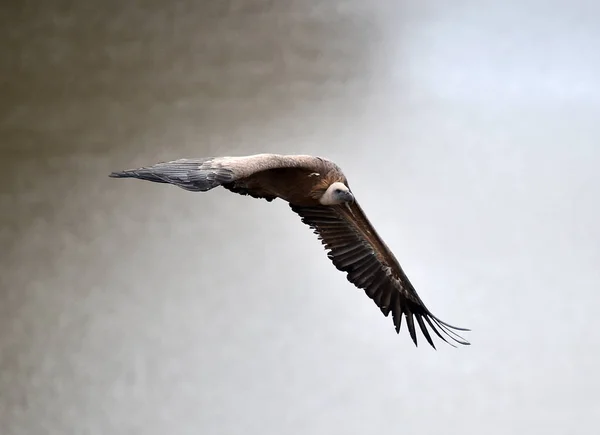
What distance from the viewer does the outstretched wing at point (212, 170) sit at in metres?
1.37

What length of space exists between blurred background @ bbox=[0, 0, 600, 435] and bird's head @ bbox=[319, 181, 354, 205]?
158 centimetres

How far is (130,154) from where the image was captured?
3525 millimetres

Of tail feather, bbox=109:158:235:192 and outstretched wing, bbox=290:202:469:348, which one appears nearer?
tail feather, bbox=109:158:235:192

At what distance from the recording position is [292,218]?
3.45m

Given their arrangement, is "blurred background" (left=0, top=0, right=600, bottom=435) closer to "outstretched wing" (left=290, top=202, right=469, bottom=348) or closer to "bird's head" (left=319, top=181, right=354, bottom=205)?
"outstretched wing" (left=290, top=202, right=469, bottom=348)

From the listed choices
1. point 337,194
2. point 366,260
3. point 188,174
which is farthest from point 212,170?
point 366,260

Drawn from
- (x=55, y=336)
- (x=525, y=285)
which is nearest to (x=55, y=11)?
(x=55, y=336)

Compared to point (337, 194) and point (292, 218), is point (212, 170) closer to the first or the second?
point (337, 194)

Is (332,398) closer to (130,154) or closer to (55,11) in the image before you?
(130,154)

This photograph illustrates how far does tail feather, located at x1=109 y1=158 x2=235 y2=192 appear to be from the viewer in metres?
1.36

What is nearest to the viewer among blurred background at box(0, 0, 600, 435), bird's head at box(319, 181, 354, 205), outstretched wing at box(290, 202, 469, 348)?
bird's head at box(319, 181, 354, 205)

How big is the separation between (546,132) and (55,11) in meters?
2.55

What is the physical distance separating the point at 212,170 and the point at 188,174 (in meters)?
0.06

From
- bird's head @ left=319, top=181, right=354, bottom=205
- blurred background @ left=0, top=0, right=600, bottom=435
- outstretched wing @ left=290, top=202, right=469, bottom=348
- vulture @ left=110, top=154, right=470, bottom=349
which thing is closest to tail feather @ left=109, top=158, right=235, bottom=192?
vulture @ left=110, top=154, right=470, bottom=349
